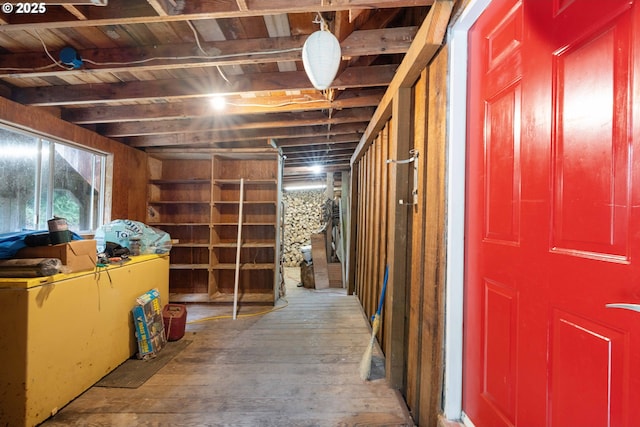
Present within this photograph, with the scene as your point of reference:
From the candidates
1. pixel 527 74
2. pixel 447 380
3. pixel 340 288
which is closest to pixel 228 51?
pixel 527 74

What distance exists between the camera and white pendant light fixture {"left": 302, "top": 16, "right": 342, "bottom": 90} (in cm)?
143

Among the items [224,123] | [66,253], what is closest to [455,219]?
[66,253]

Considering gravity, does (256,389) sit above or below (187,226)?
below

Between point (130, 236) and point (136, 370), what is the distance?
1270 mm

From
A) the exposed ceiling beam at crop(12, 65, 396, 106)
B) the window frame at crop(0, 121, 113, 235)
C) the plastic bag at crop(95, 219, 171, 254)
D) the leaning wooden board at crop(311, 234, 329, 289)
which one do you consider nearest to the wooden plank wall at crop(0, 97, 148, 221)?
the window frame at crop(0, 121, 113, 235)

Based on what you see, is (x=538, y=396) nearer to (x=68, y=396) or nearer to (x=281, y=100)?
(x=68, y=396)

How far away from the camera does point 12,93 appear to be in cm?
237

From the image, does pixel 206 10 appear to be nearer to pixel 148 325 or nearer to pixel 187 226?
pixel 148 325

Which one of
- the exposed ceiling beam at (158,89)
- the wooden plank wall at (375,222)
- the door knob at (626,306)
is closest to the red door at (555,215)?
the door knob at (626,306)

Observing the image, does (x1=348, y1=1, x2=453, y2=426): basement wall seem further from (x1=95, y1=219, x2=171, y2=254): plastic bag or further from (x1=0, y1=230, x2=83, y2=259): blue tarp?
(x1=0, y1=230, x2=83, y2=259): blue tarp

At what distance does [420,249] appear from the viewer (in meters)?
1.66

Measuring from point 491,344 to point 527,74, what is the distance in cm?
106

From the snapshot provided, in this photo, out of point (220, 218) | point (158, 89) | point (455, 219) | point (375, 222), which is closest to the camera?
point (455, 219)

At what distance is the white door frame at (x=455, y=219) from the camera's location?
4.38ft
